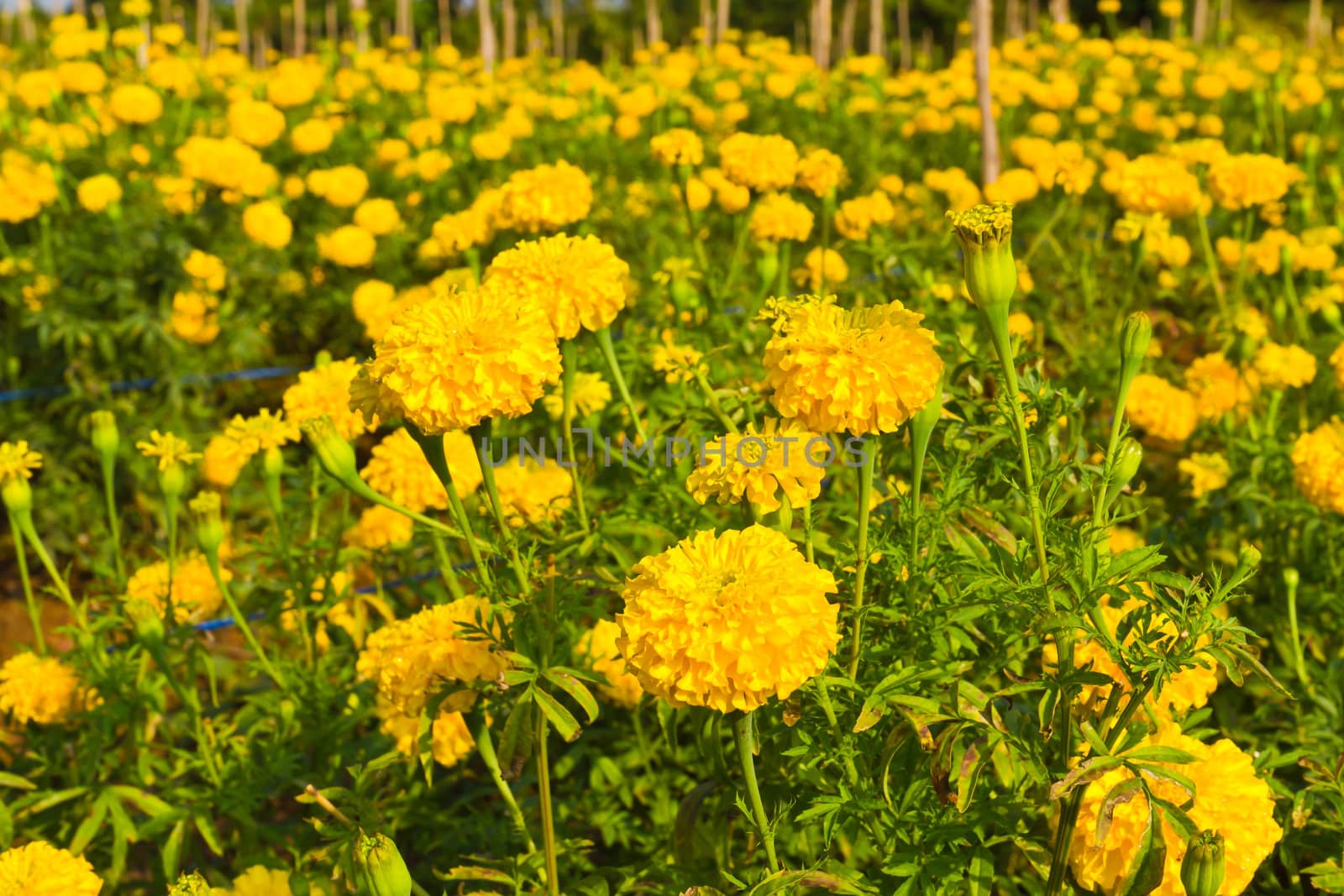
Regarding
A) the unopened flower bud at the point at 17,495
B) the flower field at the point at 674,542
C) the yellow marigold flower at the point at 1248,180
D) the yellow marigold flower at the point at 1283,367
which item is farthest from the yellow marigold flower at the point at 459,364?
the yellow marigold flower at the point at 1248,180

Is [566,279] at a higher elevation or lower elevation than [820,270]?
higher

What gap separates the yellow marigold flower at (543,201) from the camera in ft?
7.31

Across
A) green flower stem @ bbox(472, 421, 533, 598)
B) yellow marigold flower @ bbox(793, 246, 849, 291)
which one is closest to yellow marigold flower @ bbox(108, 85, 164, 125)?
yellow marigold flower @ bbox(793, 246, 849, 291)

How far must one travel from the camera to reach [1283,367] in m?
2.72

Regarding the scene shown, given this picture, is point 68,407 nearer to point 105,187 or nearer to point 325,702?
point 105,187

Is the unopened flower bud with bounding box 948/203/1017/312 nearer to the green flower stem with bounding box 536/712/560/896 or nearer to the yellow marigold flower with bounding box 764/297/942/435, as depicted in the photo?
the yellow marigold flower with bounding box 764/297/942/435

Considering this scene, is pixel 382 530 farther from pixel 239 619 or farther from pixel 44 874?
pixel 44 874

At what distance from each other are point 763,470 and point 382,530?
1.20 metres

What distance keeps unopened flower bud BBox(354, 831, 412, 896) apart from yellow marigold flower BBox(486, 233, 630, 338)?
0.77m

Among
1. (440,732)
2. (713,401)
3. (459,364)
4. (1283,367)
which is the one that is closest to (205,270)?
(440,732)

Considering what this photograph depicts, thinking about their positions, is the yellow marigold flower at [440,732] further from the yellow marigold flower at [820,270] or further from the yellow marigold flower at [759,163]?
the yellow marigold flower at [820,270]

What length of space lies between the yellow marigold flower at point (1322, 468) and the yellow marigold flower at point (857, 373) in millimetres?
1183

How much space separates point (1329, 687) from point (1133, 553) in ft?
3.48

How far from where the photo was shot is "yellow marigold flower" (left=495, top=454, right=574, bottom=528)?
206 centimetres
